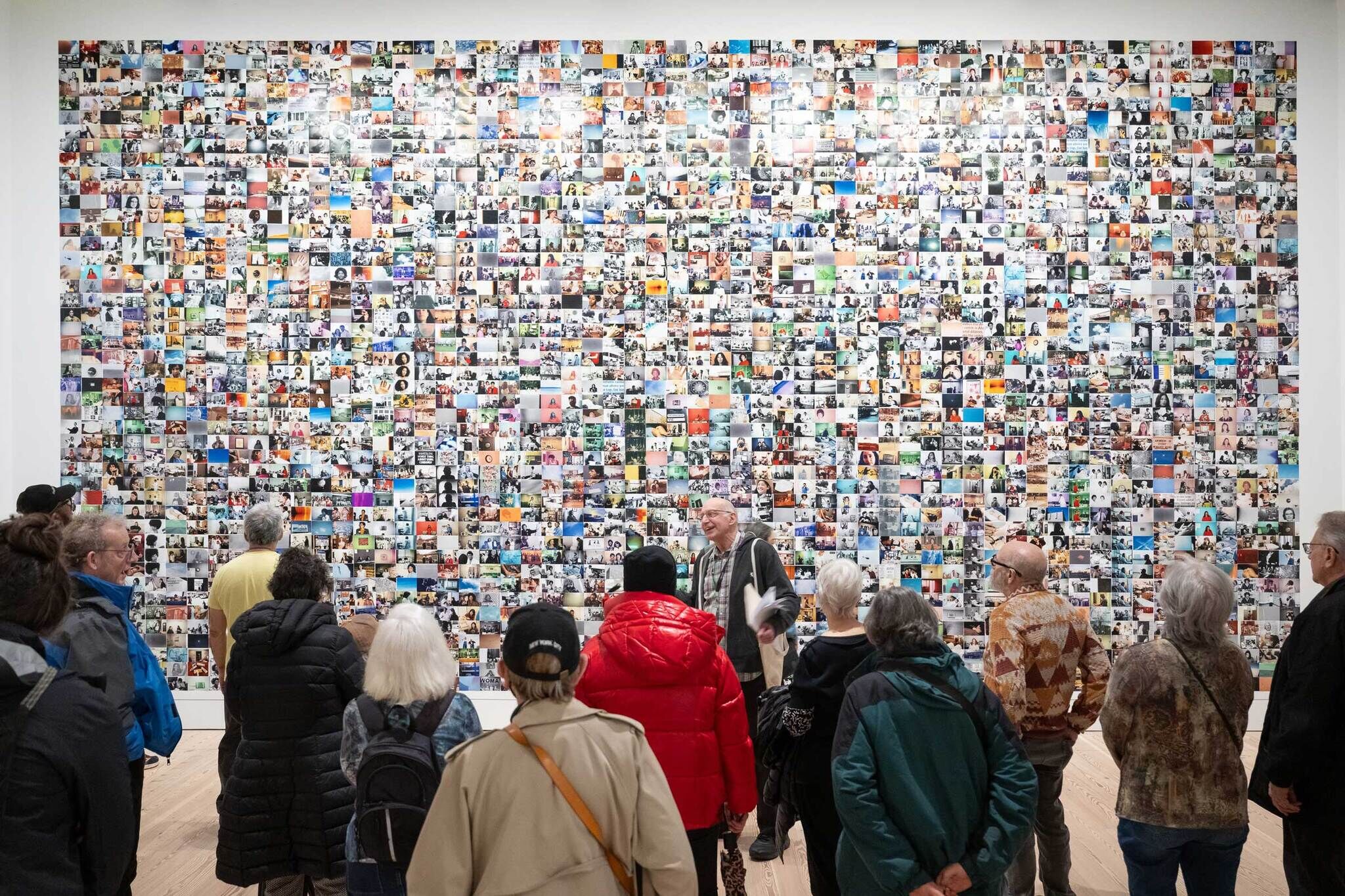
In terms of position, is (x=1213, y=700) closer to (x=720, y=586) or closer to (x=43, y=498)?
(x=720, y=586)

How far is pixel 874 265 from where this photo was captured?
25.5 feet

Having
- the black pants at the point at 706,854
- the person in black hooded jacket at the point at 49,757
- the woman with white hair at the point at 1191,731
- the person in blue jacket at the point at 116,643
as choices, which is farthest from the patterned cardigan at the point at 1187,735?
the person in blue jacket at the point at 116,643

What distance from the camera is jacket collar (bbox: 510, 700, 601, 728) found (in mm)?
2379

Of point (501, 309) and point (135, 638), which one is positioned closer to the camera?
point (135, 638)

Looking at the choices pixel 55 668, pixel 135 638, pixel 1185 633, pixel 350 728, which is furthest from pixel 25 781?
pixel 1185 633

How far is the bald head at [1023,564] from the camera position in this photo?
4.23 meters

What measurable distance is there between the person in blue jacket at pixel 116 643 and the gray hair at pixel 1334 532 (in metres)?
4.21

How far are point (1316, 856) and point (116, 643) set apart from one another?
165 inches

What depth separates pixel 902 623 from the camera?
9.90 feet

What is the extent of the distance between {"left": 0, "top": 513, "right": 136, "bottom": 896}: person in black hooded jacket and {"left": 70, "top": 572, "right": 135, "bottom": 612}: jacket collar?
1.27m

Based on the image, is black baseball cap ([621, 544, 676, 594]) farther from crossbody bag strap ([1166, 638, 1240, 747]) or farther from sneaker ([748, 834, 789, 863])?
sneaker ([748, 834, 789, 863])

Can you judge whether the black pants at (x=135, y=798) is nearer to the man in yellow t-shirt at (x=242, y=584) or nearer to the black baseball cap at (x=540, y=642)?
the man in yellow t-shirt at (x=242, y=584)

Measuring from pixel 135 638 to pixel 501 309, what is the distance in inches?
165

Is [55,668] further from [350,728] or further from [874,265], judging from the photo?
[874,265]
